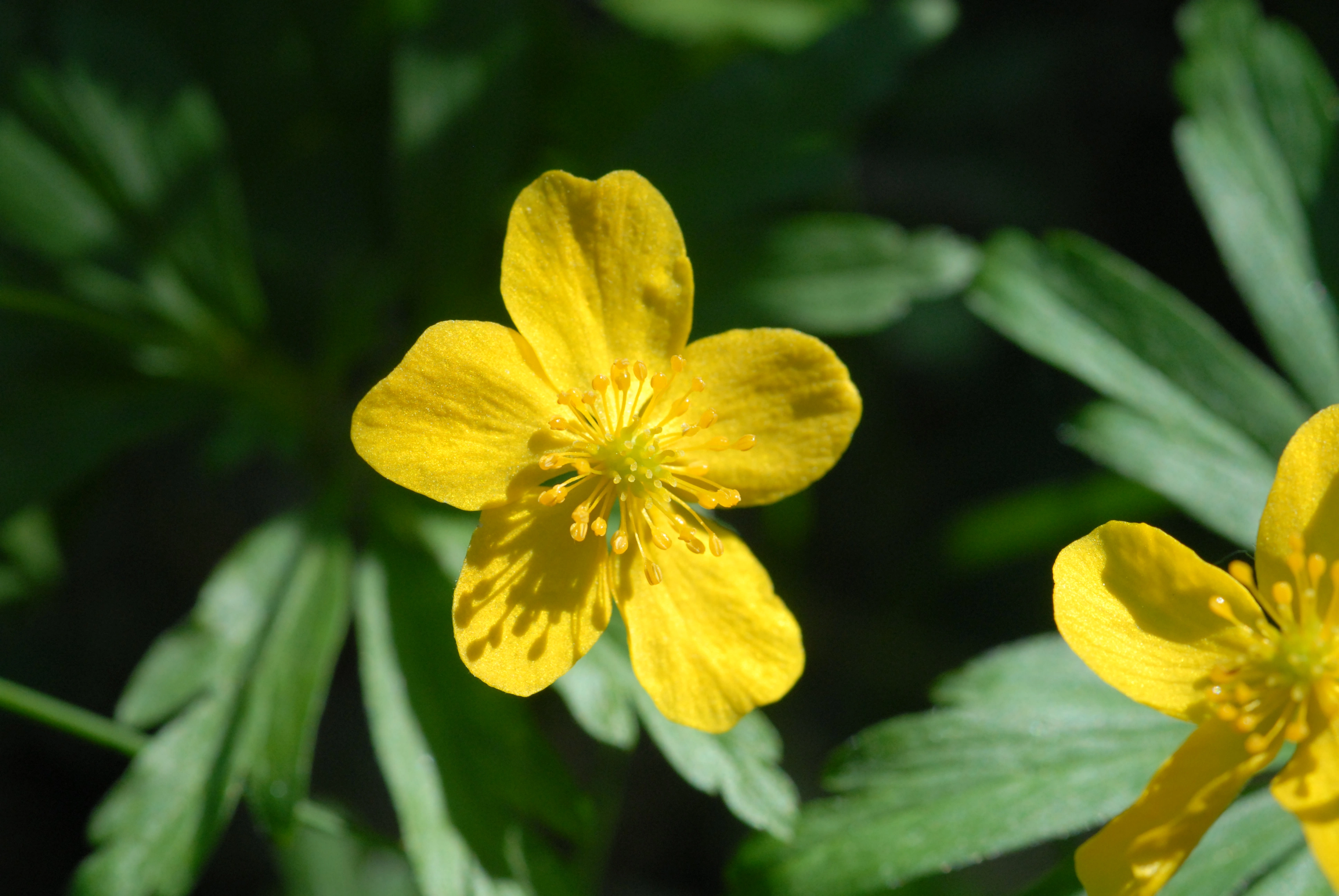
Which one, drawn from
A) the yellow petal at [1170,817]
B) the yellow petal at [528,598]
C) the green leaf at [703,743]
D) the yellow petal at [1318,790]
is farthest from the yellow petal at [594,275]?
the yellow petal at [1318,790]

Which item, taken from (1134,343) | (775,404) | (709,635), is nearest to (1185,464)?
(1134,343)

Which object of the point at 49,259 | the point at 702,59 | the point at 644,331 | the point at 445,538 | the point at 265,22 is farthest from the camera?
the point at 702,59

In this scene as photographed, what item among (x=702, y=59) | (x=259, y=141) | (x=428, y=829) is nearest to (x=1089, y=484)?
(x=702, y=59)

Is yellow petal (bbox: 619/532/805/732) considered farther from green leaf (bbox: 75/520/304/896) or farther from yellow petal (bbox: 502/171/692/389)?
green leaf (bbox: 75/520/304/896)

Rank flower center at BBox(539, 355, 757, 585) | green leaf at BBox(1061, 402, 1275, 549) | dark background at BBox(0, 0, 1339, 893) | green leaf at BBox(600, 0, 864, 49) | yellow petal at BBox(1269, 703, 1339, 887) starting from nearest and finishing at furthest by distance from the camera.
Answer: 1. yellow petal at BBox(1269, 703, 1339, 887)
2. flower center at BBox(539, 355, 757, 585)
3. green leaf at BBox(1061, 402, 1275, 549)
4. dark background at BBox(0, 0, 1339, 893)
5. green leaf at BBox(600, 0, 864, 49)

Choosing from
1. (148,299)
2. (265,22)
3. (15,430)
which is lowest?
(15,430)

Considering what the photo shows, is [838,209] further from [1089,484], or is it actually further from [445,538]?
[445,538]

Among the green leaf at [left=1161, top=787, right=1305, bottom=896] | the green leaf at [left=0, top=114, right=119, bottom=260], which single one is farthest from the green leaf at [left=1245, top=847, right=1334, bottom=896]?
the green leaf at [left=0, top=114, right=119, bottom=260]
